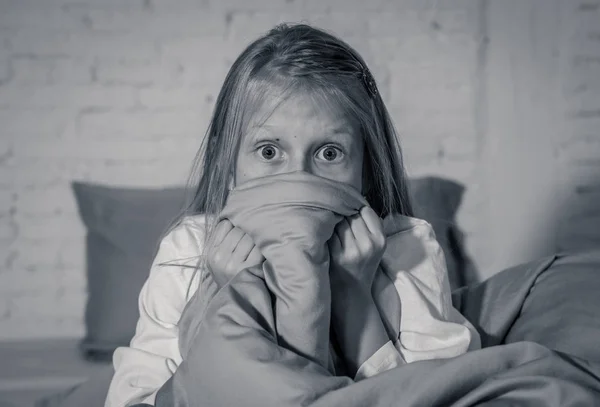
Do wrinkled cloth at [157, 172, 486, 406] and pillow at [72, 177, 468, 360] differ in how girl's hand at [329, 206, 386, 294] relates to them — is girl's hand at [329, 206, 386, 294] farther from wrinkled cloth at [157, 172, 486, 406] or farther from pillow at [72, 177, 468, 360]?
pillow at [72, 177, 468, 360]

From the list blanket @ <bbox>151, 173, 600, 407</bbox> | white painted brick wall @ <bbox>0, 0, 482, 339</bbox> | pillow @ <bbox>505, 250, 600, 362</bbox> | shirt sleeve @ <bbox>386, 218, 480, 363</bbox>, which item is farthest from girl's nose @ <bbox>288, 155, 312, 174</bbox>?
white painted brick wall @ <bbox>0, 0, 482, 339</bbox>

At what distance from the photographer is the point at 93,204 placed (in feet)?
5.25

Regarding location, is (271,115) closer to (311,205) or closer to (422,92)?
(311,205)

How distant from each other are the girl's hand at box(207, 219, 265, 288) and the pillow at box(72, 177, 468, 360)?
0.57m

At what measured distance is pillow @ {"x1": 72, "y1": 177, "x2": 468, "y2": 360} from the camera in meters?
1.51

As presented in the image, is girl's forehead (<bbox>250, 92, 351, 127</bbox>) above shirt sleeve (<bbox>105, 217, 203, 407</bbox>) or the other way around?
above

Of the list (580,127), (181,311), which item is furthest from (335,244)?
(580,127)

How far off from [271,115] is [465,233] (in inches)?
41.5

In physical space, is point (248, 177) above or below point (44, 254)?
above

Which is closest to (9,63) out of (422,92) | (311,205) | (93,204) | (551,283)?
(93,204)

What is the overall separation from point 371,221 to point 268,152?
6.9 inches

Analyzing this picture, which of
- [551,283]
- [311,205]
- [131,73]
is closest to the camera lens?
[311,205]

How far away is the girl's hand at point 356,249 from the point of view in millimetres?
909

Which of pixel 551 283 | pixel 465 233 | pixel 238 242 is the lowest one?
pixel 465 233
